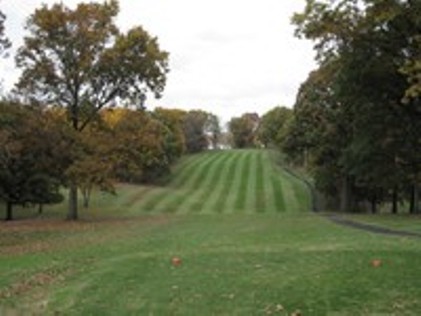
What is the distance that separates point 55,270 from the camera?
19.5 meters

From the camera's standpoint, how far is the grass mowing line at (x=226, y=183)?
71.4 m

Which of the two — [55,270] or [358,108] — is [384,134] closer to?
[358,108]

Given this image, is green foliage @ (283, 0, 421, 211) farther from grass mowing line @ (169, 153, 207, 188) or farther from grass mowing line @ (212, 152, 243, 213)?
grass mowing line @ (169, 153, 207, 188)

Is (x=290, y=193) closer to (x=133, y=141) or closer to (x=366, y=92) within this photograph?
(x=133, y=141)

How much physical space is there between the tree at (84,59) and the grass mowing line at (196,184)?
23.1 metres

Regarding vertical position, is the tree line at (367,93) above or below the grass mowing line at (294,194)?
above

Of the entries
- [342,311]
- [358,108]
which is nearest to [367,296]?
[342,311]

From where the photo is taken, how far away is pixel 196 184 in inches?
3593

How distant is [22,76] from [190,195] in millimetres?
38810

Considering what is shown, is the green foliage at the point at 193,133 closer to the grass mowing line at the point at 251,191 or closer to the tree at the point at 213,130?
the grass mowing line at the point at 251,191

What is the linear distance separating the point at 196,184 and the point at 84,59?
49536 millimetres

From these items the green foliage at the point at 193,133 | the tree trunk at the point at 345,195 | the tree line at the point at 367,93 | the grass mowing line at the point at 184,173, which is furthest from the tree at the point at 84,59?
the green foliage at the point at 193,133

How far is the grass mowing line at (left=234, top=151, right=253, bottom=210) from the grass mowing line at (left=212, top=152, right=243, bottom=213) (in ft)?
3.33

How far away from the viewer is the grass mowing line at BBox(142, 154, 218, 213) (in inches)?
2795
